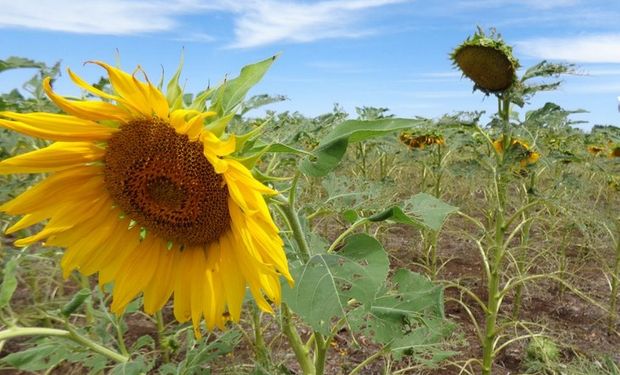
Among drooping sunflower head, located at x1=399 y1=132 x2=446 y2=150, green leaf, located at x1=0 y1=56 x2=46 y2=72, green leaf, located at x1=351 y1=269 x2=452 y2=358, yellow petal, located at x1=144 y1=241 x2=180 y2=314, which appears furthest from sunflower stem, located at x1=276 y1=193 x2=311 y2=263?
drooping sunflower head, located at x1=399 y1=132 x2=446 y2=150

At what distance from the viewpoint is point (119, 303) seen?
107 centimetres

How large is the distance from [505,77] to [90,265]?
5.16ft

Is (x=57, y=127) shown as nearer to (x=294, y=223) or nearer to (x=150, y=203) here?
(x=150, y=203)

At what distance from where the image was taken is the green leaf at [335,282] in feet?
2.74

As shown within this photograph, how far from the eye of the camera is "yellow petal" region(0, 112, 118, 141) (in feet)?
2.91

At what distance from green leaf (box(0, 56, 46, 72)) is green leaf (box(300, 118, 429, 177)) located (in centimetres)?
85

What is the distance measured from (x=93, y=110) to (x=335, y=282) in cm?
50

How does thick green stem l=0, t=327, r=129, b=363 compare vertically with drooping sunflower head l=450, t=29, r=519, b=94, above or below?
below

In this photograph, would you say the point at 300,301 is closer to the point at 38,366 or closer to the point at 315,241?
the point at 315,241

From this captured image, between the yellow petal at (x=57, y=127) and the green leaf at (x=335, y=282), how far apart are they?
44 centimetres

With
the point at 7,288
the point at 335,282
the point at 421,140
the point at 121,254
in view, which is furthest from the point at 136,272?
the point at 421,140

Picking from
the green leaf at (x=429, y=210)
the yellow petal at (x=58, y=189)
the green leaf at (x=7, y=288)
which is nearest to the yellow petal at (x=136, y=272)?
the yellow petal at (x=58, y=189)

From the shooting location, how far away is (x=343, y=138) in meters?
0.81

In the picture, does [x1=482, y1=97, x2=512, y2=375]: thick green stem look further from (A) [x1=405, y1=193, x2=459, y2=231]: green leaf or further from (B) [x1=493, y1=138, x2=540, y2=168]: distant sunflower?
(A) [x1=405, y1=193, x2=459, y2=231]: green leaf
